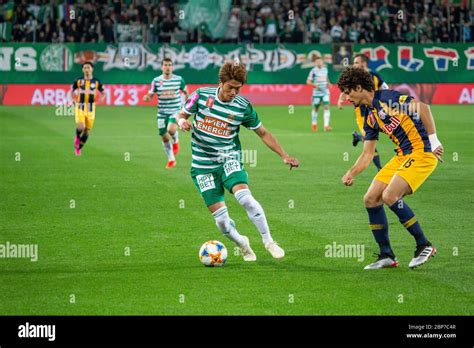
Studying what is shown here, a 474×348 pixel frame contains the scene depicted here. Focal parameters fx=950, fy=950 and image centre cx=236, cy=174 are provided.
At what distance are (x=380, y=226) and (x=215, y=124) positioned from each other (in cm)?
223

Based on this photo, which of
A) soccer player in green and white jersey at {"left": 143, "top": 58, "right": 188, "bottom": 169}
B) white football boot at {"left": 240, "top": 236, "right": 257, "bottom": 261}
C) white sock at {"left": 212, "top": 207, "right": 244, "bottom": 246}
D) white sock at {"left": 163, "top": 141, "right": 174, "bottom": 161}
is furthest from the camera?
soccer player in green and white jersey at {"left": 143, "top": 58, "right": 188, "bottom": 169}

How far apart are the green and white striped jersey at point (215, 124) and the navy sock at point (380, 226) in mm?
1733

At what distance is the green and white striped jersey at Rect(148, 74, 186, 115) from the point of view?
915 inches

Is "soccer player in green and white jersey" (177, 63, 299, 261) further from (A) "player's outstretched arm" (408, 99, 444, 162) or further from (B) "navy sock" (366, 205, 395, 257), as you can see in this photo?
(A) "player's outstretched arm" (408, 99, 444, 162)

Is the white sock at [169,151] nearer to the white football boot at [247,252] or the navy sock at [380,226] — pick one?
the white football boot at [247,252]

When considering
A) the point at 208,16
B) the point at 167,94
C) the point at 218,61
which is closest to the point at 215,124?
the point at 167,94

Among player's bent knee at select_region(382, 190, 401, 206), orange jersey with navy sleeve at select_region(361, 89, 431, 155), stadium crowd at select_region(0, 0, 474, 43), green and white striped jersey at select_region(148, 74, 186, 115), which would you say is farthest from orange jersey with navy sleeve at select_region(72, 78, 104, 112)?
stadium crowd at select_region(0, 0, 474, 43)

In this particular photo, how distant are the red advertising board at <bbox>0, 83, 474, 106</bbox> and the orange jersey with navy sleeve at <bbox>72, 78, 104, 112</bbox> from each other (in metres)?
18.1

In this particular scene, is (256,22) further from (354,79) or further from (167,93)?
(354,79)

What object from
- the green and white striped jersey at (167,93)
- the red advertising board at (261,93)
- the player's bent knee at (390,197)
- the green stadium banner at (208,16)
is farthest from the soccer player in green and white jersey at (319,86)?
the player's bent knee at (390,197)

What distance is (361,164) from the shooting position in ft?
35.1
